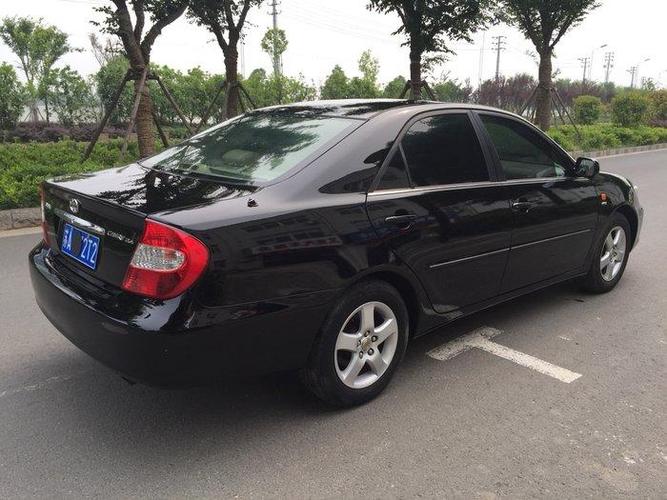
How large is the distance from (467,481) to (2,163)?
30.8 feet

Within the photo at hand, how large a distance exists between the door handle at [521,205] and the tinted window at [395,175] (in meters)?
0.90

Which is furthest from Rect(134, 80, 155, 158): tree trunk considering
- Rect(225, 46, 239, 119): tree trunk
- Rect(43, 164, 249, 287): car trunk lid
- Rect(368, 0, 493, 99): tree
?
Rect(43, 164, 249, 287): car trunk lid

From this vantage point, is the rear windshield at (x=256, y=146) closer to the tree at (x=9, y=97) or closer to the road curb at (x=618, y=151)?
the road curb at (x=618, y=151)

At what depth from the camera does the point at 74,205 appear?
275 centimetres

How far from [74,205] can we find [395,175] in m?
1.58

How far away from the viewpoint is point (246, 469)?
2.43 metres

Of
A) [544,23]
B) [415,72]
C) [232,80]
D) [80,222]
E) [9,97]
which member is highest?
[544,23]

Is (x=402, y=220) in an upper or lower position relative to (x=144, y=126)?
lower

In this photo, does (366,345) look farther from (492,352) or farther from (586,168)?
(586,168)

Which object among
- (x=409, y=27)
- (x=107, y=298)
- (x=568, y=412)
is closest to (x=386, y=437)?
(x=568, y=412)

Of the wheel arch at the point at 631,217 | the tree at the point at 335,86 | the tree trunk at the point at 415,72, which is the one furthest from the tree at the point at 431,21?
the tree at the point at 335,86

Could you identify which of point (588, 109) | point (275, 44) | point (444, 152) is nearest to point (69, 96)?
point (275, 44)

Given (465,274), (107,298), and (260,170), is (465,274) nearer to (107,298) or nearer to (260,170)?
(260,170)

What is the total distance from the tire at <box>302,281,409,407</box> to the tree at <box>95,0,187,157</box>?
23.7ft
